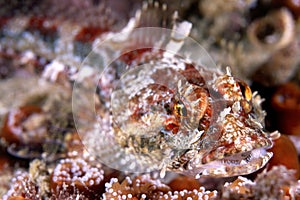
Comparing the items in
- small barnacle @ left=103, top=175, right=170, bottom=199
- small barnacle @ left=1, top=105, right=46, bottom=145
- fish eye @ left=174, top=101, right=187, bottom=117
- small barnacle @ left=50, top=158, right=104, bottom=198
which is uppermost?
small barnacle @ left=1, top=105, right=46, bottom=145

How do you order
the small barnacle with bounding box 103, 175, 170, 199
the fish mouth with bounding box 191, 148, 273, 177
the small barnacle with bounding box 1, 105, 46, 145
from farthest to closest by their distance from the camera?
the small barnacle with bounding box 1, 105, 46, 145, the small barnacle with bounding box 103, 175, 170, 199, the fish mouth with bounding box 191, 148, 273, 177

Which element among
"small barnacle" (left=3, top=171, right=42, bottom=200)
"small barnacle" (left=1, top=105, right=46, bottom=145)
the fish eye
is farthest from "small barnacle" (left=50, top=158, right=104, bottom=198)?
"small barnacle" (left=1, top=105, right=46, bottom=145)

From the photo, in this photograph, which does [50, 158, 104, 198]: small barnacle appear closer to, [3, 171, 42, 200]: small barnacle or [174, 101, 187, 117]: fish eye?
[3, 171, 42, 200]: small barnacle

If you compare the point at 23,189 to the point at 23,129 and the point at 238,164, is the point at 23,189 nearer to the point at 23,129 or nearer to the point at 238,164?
the point at 23,129

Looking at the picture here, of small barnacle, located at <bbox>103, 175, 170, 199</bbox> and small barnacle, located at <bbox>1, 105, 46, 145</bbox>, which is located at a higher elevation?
small barnacle, located at <bbox>1, 105, 46, 145</bbox>

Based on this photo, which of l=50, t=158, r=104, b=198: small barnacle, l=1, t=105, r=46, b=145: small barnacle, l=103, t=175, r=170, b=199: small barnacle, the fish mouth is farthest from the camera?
l=1, t=105, r=46, b=145: small barnacle

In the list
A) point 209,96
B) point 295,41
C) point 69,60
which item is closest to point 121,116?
point 209,96

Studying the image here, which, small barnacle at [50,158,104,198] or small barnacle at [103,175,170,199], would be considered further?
small barnacle at [50,158,104,198]
